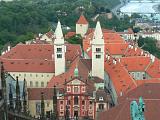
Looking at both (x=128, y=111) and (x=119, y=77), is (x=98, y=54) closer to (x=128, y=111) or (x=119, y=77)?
(x=119, y=77)

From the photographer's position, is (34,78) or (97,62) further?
(34,78)

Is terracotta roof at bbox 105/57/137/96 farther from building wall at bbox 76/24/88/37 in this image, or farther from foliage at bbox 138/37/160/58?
foliage at bbox 138/37/160/58

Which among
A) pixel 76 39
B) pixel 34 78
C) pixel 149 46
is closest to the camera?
pixel 34 78

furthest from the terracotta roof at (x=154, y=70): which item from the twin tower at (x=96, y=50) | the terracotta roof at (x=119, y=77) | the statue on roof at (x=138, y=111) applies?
the statue on roof at (x=138, y=111)

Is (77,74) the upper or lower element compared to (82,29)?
lower

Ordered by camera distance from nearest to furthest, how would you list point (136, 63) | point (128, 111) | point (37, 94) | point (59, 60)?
point (128, 111) < point (37, 94) < point (59, 60) < point (136, 63)

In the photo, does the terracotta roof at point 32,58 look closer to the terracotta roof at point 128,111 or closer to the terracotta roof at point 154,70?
the terracotta roof at point 154,70

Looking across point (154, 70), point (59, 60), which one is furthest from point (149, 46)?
point (59, 60)

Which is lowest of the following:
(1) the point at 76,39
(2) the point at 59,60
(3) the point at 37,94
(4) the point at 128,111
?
(4) the point at 128,111
